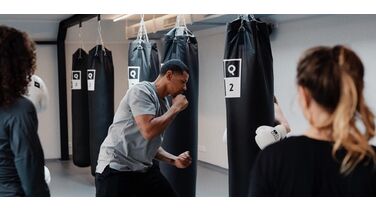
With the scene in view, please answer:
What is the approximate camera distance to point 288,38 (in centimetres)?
226

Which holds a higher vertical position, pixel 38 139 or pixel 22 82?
pixel 22 82

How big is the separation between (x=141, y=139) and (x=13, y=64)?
0.61m

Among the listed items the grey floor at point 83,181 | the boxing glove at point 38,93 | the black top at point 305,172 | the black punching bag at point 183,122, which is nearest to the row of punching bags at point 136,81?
the black punching bag at point 183,122

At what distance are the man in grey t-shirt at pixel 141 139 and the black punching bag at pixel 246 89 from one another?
23cm

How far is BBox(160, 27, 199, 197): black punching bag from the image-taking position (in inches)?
85.9

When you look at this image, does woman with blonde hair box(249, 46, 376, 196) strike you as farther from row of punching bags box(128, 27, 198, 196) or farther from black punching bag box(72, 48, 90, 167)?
black punching bag box(72, 48, 90, 167)

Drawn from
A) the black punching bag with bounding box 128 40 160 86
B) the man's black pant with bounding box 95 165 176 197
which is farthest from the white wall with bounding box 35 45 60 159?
the black punching bag with bounding box 128 40 160 86

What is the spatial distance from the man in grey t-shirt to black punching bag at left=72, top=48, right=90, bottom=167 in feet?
1.50

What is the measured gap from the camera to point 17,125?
5.18ft

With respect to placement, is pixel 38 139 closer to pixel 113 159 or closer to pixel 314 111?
pixel 113 159
